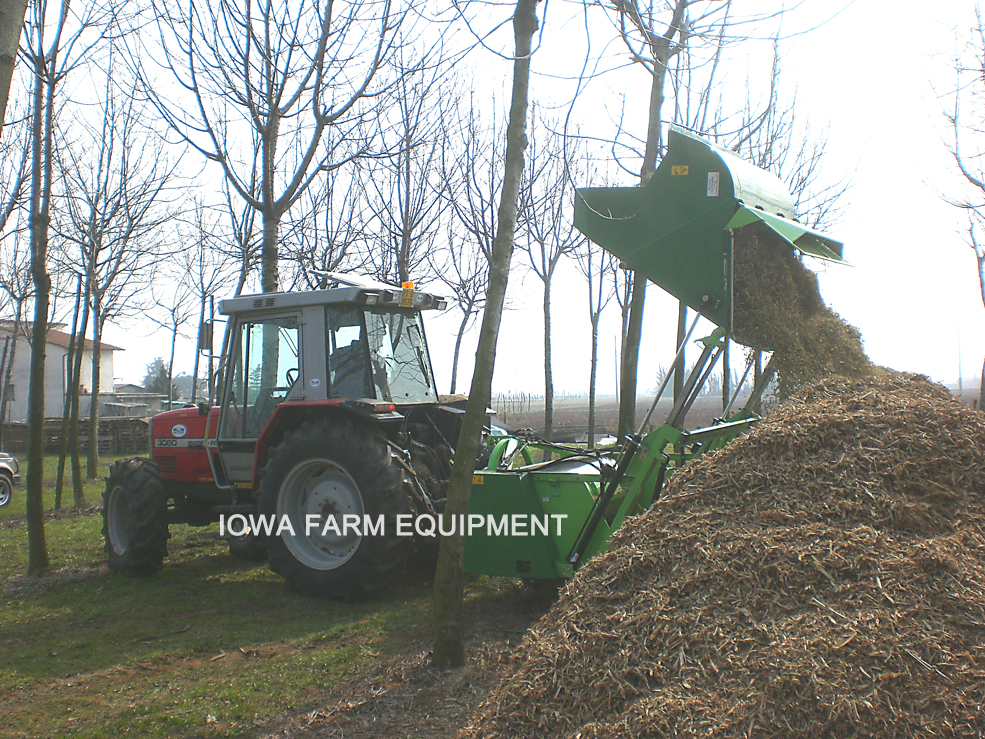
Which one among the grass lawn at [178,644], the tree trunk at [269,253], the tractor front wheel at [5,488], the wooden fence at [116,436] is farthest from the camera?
the wooden fence at [116,436]

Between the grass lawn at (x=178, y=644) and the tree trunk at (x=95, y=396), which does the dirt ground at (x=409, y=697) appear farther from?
the tree trunk at (x=95, y=396)

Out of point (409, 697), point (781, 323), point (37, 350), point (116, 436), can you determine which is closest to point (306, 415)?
point (37, 350)

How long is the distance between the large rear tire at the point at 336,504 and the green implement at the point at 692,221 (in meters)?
2.57

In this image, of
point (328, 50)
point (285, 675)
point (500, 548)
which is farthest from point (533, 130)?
point (285, 675)

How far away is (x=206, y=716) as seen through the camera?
3980 mm

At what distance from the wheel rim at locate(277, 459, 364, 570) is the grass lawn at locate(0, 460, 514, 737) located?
41cm

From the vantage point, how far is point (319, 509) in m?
6.64

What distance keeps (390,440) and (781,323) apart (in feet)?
11.0

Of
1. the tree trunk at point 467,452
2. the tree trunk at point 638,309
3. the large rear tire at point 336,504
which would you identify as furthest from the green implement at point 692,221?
the tree trunk at point 638,309

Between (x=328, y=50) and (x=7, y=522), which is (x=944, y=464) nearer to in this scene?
(x=328, y=50)

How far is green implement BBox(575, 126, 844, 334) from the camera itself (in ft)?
15.3

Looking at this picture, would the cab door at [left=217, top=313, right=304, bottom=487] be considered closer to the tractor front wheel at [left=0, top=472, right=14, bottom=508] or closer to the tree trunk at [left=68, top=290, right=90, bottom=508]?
the tree trunk at [left=68, top=290, right=90, bottom=508]

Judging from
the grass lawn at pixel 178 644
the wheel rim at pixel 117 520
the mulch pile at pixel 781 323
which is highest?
the mulch pile at pixel 781 323

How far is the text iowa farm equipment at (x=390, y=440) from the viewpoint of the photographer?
4789mm
